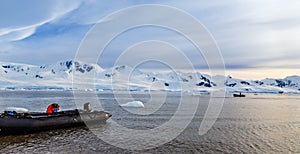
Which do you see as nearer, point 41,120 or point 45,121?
point 41,120

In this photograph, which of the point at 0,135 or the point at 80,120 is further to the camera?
the point at 80,120

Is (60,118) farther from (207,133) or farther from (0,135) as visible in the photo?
(207,133)

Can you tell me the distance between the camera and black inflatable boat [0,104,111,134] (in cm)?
2106

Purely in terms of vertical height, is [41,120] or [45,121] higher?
[41,120]

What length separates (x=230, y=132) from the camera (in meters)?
24.2

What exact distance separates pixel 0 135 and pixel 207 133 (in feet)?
55.4

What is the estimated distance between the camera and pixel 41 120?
22672 millimetres

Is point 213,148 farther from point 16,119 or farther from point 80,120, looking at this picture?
point 16,119

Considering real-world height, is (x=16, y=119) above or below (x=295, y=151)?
above

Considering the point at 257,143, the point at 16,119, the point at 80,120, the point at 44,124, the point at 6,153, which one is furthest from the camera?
the point at 80,120

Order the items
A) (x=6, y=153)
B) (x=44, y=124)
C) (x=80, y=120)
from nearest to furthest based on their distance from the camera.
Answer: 1. (x=6, y=153)
2. (x=44, y=124)
3. (x=80, y=120)

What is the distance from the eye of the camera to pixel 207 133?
918 inches

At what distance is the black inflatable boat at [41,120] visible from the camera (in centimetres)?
2106

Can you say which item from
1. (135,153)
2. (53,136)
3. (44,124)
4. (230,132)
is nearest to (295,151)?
(230,132)
